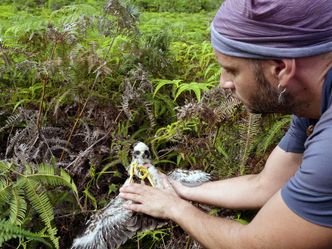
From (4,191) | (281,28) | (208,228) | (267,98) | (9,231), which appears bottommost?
(9,231)

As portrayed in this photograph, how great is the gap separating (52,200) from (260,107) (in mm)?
1473

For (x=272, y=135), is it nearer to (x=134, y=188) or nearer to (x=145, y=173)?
(x=145, y=173)

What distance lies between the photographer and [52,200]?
10.4ft

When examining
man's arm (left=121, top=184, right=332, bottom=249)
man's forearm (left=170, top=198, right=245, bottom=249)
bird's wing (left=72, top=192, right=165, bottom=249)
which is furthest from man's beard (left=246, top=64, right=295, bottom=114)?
bird's wing (left=72, top=192, right=165, bottom=249)

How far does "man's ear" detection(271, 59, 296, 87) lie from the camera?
2.15 m

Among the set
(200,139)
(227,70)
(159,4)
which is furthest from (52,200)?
(159,4)

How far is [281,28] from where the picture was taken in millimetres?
2129

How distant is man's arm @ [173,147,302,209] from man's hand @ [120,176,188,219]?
0.29 m

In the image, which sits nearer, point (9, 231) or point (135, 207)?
point (135, 207)

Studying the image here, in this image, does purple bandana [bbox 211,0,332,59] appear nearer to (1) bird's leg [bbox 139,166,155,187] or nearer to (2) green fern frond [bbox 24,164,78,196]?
(1) bird's leg [bbox 139,166,155,187]

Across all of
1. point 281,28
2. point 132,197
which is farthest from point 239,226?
point 281,28

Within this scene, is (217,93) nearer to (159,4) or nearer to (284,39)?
(284,39)

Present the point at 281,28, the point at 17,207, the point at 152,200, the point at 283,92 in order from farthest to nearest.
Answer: the point at 17,207, the point at 152,200, the point at 283,92, the point at 281,28

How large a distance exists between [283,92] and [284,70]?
0.11 metres
